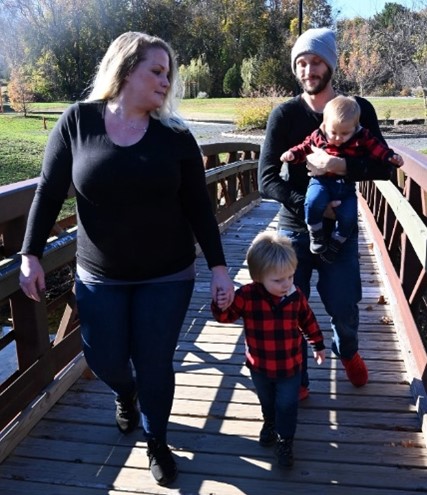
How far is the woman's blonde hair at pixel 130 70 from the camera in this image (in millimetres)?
2334

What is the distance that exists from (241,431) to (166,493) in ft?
1.90

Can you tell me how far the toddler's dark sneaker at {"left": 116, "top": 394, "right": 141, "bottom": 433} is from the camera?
2.97 m

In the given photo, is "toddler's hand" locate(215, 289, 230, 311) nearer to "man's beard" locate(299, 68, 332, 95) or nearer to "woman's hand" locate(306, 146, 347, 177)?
"woman's hand" locate(306, 146, 347, 177)

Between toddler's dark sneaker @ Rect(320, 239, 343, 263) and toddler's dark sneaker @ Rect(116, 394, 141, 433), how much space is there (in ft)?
3.51

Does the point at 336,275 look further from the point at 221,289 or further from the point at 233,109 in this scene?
the point at 233,109

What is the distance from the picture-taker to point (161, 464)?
261 centimetres

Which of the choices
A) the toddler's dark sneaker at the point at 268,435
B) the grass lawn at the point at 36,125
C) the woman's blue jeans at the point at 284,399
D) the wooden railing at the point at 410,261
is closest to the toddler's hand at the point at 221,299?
the woman's blue jeans at the point at 284,399

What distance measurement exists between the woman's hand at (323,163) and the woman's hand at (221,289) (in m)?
0.63

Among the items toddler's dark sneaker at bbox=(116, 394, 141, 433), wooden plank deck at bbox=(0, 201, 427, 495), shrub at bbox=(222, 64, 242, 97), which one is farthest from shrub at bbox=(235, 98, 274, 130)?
toddler's dark sneaker at bbox=(116, 394, 141, 433)

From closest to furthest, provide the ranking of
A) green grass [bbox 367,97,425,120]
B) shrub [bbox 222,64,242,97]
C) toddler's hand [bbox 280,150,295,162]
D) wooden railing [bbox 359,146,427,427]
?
toddler's hand [bbox 280,150,295,162] → wooden railing [bbox 359,146,427,427] → green grass [bbox 367,97,425,120] → shrub [bbox 222,64,242,97]

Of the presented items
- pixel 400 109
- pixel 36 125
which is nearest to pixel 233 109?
pixel 400 109

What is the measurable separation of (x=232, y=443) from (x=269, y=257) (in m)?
0.94

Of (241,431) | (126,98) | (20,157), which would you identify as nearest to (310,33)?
(126,98)

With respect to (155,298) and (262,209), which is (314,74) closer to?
(155,298)
